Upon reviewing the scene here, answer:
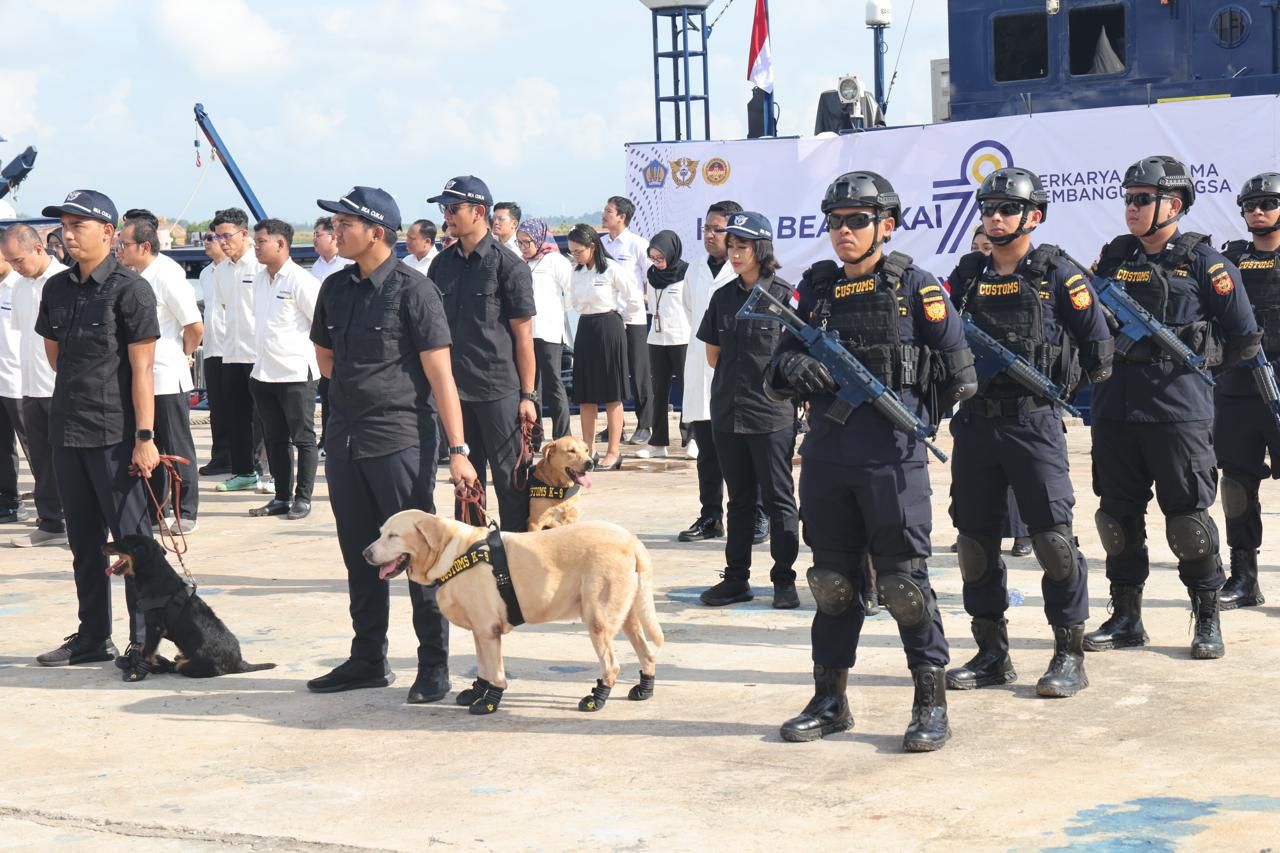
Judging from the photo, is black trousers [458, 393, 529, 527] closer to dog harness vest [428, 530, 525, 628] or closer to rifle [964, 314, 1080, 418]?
dog harness vest [428, 530, 525, 628]

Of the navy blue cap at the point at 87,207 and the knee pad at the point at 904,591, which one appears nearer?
the knee pad at the point at 904,591

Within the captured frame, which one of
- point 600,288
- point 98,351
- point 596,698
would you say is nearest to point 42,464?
point 98,351

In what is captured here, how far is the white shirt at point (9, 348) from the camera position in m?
11.6

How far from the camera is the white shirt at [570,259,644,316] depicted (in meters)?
14.0

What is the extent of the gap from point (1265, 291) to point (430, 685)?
4.57m

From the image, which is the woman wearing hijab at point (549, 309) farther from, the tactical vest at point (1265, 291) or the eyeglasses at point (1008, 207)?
the eyeglasses at point (1008, 207)

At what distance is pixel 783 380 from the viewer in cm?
607

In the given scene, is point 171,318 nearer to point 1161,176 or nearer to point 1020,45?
point 1161,176

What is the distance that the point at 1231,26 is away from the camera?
16.2m

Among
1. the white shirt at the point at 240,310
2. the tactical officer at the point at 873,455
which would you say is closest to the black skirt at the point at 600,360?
the white shirt at the point at 240,310

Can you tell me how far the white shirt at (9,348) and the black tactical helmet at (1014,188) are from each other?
7663 mm

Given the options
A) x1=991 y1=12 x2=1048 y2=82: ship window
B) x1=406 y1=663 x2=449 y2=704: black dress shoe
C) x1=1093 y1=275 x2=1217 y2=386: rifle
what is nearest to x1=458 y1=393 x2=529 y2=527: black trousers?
x1=406 y1=663 x2=449 y2=704: black dress shoe

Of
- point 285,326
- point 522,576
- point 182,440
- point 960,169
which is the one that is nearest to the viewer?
point 522,576

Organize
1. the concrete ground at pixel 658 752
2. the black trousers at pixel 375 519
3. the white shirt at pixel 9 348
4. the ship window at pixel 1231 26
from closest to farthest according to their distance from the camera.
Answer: the concrete ground at pixel 658 752 → the black trousers at pixel 375 519 → the white shirt at pixel 9 348 → the ship window at pixel 1231 26
